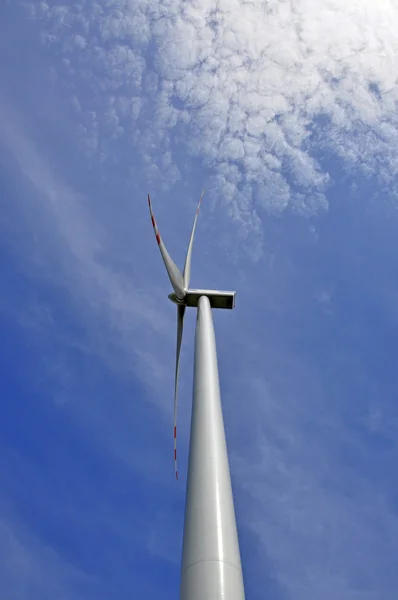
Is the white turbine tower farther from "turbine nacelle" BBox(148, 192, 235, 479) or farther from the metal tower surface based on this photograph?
"turbine nacelle" BBox(148, 192, 235, 479)

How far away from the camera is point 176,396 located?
83.9 ft

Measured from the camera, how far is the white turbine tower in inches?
372

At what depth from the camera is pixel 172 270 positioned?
2345 cm

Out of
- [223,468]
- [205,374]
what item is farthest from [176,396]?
[223,468]

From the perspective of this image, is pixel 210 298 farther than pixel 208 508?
Yes

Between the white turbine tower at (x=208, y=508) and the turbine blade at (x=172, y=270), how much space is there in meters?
5.51

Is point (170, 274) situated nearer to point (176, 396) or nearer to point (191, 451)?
point (176, 396)

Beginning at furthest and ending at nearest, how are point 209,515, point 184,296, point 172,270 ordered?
1. point 184,296
2. point 172,270
3. point 209,515

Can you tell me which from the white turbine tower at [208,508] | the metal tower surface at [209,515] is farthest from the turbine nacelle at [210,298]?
the metal tower surface at [209,515]

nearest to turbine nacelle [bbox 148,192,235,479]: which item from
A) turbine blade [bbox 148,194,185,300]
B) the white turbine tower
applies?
turbine blade [bbox 148,194,185,300]

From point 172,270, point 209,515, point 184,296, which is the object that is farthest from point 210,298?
point 209,515

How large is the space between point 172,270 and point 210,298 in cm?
498

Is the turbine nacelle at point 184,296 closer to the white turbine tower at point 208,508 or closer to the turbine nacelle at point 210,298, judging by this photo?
the turbine nacelle at point 210,298

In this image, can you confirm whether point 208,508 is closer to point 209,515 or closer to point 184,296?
point 209,515
